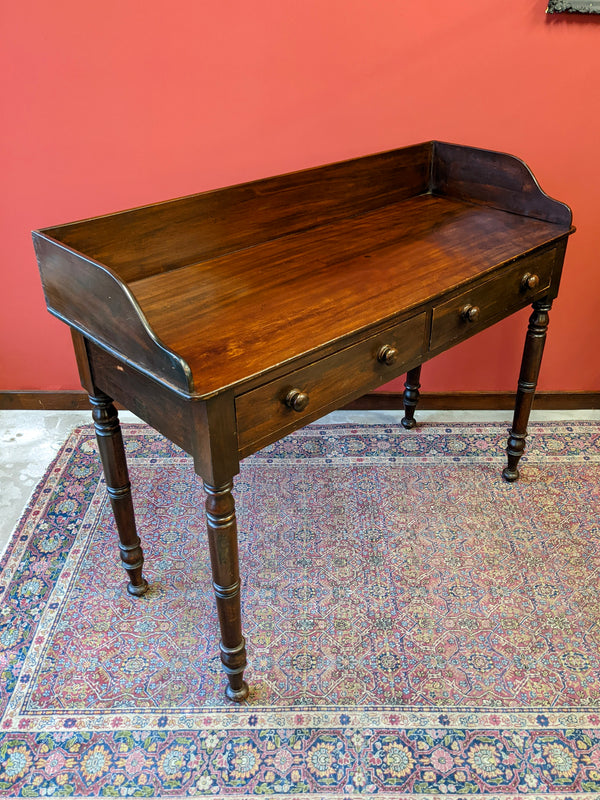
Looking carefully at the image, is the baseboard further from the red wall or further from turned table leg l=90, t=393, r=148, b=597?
turned table leg l=90, t=393, r=148, b=597

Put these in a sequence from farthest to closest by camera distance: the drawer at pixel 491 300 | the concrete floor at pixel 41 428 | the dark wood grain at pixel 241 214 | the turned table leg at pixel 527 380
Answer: the concrete floor at pixel 41 428 < the turned table leg at pixel 527 380 < the drawer at pixel 491 300 < the dark wood grain at pixel 241 214

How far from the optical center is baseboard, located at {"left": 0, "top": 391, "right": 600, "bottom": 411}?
356 cm

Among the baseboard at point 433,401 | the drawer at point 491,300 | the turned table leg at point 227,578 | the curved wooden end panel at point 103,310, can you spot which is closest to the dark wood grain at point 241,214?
the curved wooden end panel at point 103,310

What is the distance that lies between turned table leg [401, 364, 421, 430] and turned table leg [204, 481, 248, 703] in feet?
4.87

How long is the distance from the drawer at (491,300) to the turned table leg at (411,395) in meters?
0.75

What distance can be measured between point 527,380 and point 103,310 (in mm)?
1700

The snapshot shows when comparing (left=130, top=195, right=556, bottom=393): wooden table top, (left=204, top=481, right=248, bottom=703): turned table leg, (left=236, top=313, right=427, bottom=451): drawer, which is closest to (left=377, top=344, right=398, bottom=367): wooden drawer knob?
(left=236, top=313, right=427, bottom=451): drawer

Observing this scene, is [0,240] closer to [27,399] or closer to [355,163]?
[27,399]

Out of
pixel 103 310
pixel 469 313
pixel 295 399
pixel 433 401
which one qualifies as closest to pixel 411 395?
pixel 433 401

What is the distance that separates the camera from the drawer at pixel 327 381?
1854mm

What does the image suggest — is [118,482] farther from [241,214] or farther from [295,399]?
[241,214]

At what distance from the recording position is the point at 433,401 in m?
3.57

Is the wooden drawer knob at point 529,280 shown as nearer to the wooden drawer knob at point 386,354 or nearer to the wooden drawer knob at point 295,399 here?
the wooden drawer knob at point 386,354

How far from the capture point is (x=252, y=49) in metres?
A: 2.90
